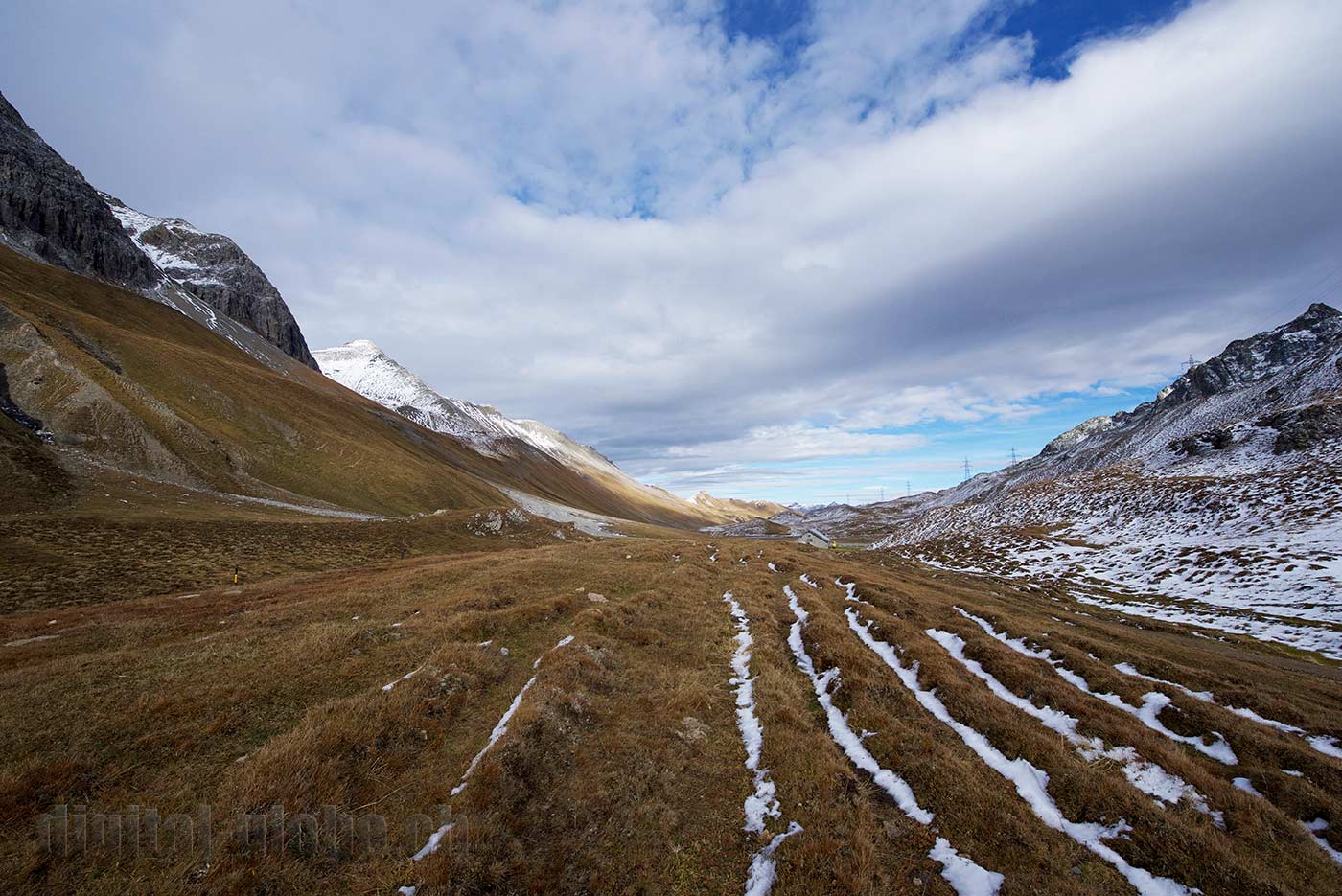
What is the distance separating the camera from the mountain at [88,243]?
11494 cm

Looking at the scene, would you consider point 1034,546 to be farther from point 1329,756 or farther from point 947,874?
point 947,874

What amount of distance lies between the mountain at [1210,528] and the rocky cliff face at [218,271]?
22021 cm

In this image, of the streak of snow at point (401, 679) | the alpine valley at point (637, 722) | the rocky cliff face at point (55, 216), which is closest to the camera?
the alpine valley at point (637, 722)

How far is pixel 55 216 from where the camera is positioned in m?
120

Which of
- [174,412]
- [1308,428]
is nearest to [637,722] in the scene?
[174,412]

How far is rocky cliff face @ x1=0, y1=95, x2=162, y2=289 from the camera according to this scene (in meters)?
114

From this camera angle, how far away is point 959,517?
89.6 meters

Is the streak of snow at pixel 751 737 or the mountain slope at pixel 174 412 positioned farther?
the mountain slope at pixel 174 412

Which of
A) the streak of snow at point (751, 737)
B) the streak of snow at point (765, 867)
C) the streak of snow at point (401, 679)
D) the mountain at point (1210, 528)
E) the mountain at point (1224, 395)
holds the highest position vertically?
the mountain at point (1224, 395)

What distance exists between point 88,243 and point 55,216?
794 cm

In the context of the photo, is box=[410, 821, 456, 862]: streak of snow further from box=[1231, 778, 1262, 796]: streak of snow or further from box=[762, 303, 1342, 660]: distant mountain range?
box=[762, 303, 1342, 660]: distant mountain range

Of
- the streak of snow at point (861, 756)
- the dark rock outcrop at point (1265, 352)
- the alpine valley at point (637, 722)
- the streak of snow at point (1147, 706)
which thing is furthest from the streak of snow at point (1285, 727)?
the dark rock outcrop at point (1265, 352)

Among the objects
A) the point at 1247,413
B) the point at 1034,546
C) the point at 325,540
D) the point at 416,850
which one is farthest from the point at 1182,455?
the point at 325,540

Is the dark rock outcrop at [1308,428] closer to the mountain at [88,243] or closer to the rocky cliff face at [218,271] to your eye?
the mountain at [88,243]
